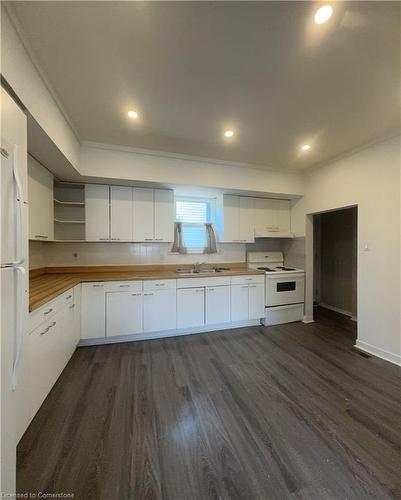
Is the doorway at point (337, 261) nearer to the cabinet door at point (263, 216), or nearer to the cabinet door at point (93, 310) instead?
the cabinet door at point (263, 216)

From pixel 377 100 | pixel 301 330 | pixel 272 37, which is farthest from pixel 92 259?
pixel 377 100

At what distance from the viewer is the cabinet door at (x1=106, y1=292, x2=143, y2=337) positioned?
2.73 m

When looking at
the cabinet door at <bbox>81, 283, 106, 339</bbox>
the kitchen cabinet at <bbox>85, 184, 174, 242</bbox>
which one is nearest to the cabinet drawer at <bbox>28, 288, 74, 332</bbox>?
the cabinet door at <bbox>81, 283, 106, 339</bbox>

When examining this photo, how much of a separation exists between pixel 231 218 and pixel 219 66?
2335 mm

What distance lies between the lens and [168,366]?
230cm

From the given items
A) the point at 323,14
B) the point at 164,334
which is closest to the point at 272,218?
the point at 164,334

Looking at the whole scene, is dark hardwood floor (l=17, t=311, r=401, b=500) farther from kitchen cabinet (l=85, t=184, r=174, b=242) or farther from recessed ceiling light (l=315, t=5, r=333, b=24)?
recessed ceiling light (l=315, t=5, r=333, b=24)

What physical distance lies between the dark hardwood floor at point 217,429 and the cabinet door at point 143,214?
1.67m

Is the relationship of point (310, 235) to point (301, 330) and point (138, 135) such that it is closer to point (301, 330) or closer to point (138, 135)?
point (301, 330)

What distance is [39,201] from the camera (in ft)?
7.81

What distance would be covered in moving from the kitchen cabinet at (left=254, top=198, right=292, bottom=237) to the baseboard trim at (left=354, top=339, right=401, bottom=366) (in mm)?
1999

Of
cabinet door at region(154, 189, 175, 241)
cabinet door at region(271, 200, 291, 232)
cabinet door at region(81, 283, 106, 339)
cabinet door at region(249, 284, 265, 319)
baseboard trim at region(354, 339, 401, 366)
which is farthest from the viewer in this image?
cabinet door at region(271, 200, 291, 232)

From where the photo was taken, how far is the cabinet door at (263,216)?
382cm

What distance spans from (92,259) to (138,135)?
1.98 m
